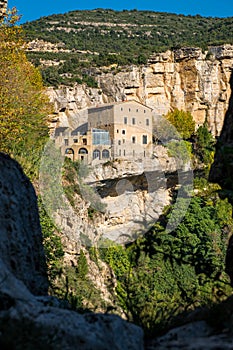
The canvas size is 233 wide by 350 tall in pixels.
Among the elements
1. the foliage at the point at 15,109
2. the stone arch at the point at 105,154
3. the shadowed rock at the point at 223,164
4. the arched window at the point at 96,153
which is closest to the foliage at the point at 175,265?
the shadowed rock at the point at 223,164

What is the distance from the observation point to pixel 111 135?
33969 millimetres

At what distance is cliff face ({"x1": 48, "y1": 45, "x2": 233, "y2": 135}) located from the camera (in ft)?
148

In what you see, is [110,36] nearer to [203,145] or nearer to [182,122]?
[182,122]

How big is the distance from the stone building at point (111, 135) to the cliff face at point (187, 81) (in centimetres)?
856

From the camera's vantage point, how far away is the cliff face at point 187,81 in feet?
148

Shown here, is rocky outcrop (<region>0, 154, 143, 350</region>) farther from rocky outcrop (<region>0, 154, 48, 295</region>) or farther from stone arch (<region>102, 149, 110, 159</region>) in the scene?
stone arch (<region>102, 149, 110, 159</region>)

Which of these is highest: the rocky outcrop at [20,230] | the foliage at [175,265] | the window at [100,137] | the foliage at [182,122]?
the foliage at [182,122]

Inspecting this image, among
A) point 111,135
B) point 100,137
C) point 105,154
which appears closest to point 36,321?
point 105,154

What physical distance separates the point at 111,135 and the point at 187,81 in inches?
595

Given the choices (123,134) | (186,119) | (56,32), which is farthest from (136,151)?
(56,32)

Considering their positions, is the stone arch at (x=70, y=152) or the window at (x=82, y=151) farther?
the window at (x=82, y=151)

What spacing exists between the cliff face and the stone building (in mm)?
8556

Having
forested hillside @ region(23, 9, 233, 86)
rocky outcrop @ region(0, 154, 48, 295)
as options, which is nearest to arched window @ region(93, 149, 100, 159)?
forested hillside @ region(23, 9, 233, 86)

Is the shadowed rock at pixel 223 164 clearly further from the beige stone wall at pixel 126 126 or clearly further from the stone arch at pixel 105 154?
the beige stone wall at pixel 126 126
